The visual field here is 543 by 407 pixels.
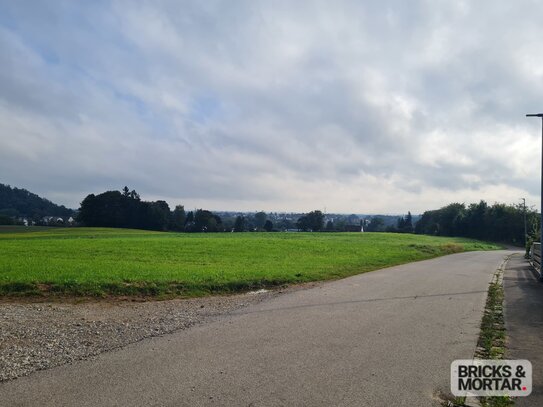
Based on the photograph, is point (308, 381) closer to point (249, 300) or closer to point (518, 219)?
point (249, 300)

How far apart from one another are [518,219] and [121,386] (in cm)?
10509

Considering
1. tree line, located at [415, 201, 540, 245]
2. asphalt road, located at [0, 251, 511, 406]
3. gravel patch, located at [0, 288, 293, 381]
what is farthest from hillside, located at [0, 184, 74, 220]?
asphalt road, located at [0, 251, 511, 406]

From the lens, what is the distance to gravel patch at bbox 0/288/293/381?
6.59 m

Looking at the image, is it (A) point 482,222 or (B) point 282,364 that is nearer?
(B) point 282,364

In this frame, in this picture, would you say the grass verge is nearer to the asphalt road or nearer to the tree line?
the asphalt road

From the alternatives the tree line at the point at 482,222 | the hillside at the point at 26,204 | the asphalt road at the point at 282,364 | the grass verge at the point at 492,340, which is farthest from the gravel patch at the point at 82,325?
the hillside at the point at 26,204

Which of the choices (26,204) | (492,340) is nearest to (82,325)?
(492,340)

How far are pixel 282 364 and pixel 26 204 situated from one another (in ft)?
590

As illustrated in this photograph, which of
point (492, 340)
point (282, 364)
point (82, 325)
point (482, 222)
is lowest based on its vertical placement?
point (82, 325)

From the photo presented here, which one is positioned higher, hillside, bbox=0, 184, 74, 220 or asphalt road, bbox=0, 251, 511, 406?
hillside, bbox=0, 184, 74, 220

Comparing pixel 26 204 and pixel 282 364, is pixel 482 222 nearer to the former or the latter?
pixel 282 364

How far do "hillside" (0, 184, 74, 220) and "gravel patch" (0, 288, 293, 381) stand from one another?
155910 millimetres

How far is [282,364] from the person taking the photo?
6.16 meters

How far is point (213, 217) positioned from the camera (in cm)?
12238
